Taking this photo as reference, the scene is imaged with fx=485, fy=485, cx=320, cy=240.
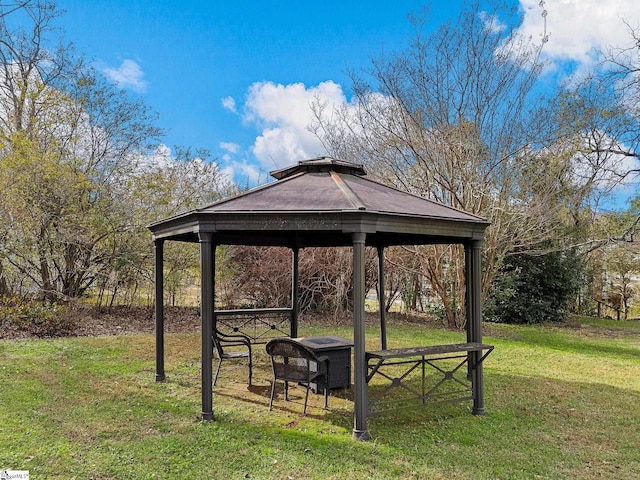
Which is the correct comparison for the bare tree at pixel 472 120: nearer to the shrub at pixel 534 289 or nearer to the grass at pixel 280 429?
the shrub at pixel 534 289

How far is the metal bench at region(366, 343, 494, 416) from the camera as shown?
4.34 metres

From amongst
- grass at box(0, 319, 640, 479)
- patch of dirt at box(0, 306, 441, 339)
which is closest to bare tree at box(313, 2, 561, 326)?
patch of dirt at box(0, 306, 441, 339)

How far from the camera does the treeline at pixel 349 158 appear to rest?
10.2 metres

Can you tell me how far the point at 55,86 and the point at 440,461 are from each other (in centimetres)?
1183

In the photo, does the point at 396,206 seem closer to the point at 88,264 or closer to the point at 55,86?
the point at 88,264

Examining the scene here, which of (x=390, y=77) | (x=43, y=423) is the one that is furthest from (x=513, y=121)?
(x=43, y=423)

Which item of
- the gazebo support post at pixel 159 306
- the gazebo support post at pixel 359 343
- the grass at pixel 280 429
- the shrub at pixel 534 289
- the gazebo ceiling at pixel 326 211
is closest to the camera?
the grass at pixel 280 429

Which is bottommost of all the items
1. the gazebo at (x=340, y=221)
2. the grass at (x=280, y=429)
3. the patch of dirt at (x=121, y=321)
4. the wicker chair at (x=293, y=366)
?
the grass at (x=280, y=429)

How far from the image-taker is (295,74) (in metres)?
13.0

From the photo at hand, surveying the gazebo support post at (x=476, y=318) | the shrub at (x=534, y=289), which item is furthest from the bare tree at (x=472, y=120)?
the gazebo support post at (x=476, y=318)

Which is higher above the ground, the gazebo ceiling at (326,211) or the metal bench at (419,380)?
the gazebo ceiling at (326,211)

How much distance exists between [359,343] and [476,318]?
5.25 feet

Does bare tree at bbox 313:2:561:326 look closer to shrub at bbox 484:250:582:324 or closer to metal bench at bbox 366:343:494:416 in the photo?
shrub at bbox 484:250:582:324

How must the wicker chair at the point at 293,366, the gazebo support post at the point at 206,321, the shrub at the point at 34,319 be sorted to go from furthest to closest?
the shrub at the point at 34,319, the wicker chair at the point at 293,366, the gazebo support post at the point at 206,321
